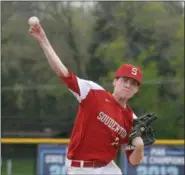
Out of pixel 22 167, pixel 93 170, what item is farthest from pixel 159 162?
pixel 93 170

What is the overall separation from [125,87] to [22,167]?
7.41m

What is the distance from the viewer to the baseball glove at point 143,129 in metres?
3.59

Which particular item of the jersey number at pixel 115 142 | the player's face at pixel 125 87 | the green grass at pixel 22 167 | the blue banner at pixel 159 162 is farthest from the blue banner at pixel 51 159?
the player's face at pixel 125 87

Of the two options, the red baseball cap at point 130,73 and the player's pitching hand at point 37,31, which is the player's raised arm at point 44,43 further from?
the red baseball cap at point 130,73

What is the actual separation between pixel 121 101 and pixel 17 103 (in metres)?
15.0

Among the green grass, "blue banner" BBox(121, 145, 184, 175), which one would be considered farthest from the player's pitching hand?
the green grass

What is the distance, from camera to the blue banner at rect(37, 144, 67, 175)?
9312mm

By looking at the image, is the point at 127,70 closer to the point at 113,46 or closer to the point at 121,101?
the point at 121,101

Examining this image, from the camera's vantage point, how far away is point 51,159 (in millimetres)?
9391

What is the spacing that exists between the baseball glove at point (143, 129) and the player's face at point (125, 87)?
0.20 metres

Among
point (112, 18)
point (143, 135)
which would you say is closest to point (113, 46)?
point (112, 18)

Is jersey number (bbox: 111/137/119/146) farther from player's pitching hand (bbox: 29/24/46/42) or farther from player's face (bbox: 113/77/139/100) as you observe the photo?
player's pitching hand (bbox: 29/24/46/42)

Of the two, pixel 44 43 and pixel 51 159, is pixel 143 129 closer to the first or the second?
pixel 44 43

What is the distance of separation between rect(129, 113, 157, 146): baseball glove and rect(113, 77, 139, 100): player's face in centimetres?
20
